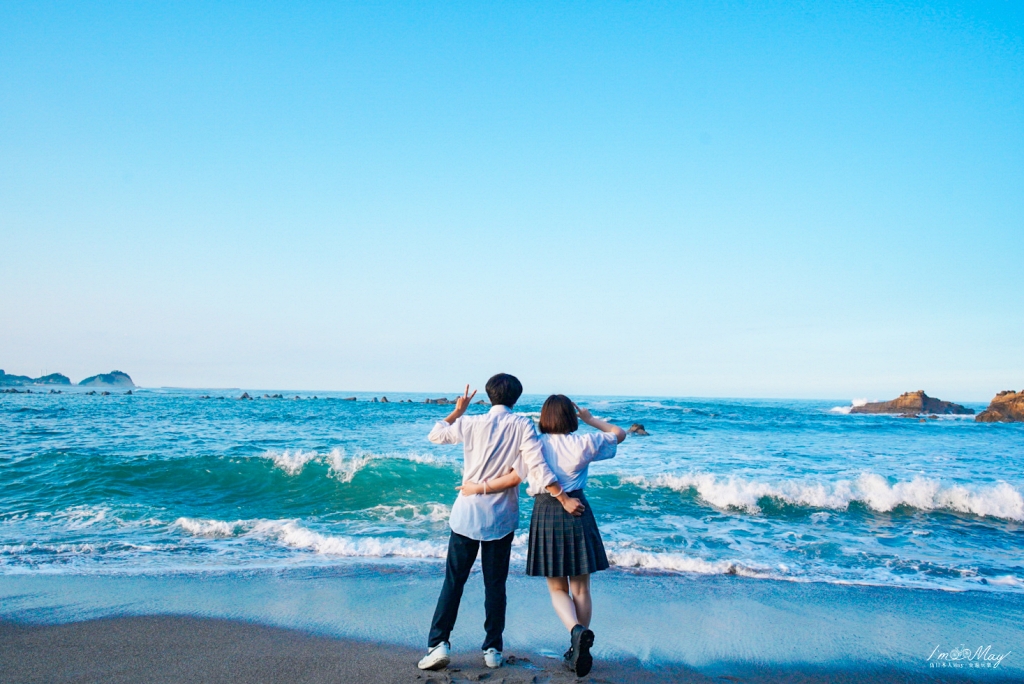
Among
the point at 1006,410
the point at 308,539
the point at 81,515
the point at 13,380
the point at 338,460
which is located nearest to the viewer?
the point at 308,539

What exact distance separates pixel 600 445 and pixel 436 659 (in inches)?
67.1

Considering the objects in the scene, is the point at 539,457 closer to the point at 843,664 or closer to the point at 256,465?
the point at 843,664

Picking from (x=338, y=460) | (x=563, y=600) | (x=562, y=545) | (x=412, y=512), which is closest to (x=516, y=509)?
(x=562, y=545)

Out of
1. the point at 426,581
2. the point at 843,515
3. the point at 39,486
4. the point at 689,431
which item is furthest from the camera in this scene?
the point at 689,431

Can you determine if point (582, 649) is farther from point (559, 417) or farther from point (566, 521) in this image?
point (559, 417)

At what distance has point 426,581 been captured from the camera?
579 cm

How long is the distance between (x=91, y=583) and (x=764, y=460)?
1445 cm

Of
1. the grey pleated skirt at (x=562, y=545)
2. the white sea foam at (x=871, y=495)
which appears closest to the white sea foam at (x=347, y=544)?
the grey pleated skirt at (x=562, y=545)

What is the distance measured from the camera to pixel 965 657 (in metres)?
4.24

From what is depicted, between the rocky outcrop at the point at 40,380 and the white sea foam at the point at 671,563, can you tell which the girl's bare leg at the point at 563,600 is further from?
the rocky outcrop at the point at 40,380

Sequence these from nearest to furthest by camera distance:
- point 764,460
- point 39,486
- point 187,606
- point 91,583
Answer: point 187,606 < point 91,583 < point 39,486 < point 764,460

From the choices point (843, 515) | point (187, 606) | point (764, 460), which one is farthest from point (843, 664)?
point (764, 460)

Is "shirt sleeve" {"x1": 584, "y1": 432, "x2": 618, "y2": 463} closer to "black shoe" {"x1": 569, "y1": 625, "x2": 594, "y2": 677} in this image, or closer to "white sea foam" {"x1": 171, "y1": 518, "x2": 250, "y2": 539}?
"black shoe" {"x1": 569, "y1": 625, "x2": 594, "y2": 677}

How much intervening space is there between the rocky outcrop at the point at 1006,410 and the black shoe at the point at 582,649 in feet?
138
